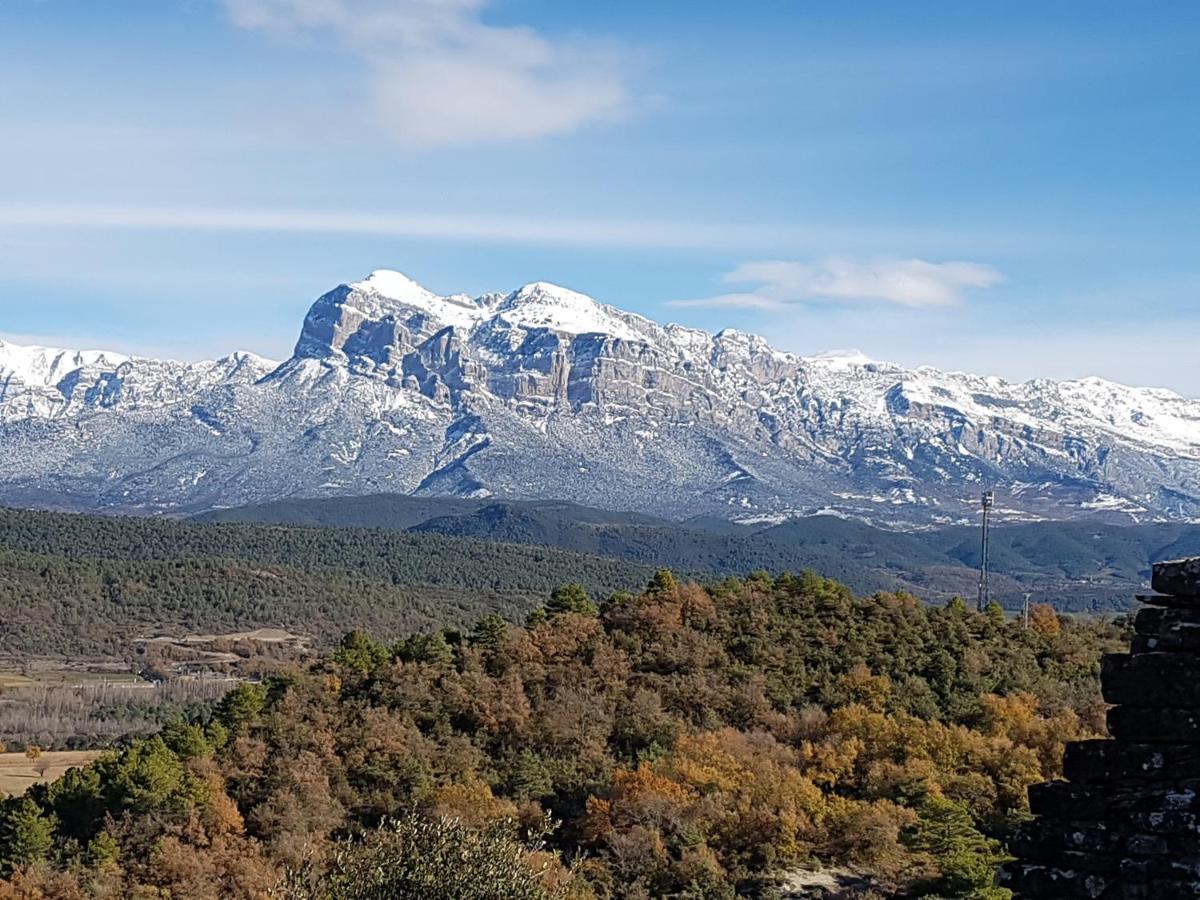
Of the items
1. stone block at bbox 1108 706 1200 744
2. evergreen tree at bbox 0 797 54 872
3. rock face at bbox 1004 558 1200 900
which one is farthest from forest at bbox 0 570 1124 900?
stone block at bbox 1108 706 1200 744

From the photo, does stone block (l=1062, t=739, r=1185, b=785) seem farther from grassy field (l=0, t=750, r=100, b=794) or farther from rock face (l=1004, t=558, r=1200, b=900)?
grassy field (l=0, t=750, r=100, b=794)

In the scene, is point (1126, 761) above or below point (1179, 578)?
below

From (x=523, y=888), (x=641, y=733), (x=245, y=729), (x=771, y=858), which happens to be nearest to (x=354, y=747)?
(x=245, y=729)

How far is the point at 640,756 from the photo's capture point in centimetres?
5372

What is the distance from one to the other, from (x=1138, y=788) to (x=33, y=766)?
101 m

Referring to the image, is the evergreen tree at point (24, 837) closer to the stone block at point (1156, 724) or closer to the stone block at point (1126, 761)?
the stone block at point (1126, 761)

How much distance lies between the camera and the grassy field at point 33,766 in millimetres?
89125

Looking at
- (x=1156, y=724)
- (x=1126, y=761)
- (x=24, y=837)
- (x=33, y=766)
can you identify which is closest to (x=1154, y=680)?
(x=1156, y=724)

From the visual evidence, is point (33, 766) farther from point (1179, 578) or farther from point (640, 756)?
point (1179, 578)

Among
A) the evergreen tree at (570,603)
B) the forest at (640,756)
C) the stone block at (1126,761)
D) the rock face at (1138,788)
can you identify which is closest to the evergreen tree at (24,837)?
the forest at (640,756)

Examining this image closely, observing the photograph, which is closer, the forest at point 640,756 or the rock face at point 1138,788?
the rock face at point 1138,788

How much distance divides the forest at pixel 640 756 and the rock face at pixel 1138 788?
19014mm

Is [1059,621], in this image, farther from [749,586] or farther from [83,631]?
[83,631]

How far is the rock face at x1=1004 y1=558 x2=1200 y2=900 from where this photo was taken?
491 inches
